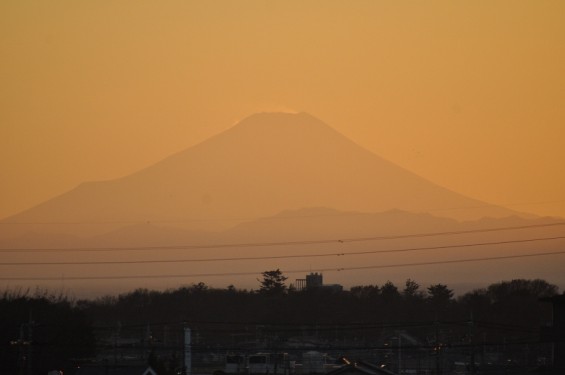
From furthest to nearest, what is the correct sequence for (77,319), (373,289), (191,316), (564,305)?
(373,289), (191,316), (77,319), (564,305)

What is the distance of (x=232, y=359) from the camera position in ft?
246

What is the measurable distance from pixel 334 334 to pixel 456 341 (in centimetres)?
1118

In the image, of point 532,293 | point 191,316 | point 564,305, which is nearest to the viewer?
point 564,305

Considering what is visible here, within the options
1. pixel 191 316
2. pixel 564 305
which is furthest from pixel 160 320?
pixel 564 305

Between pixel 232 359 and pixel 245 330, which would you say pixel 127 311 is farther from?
pixel 232 359

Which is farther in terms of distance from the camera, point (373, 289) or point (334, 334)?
point (373, 289)

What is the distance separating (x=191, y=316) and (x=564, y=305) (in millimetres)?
41578

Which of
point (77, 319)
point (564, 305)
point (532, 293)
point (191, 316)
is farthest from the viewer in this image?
point (532, 293)

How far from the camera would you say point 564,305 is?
51.6 metres

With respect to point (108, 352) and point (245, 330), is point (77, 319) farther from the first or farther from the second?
point (245, 330)

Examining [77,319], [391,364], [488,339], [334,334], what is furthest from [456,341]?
[77,319]

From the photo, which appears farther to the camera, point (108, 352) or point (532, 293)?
point (532, 293)

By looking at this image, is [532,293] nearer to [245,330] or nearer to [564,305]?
[245,330]

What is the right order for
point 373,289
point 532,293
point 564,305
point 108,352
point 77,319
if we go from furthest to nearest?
point 373,289, point 532,293, point 108,352, point 77,319, point 564,305
